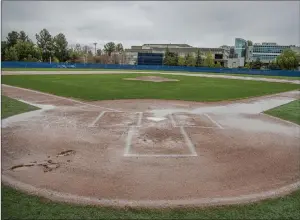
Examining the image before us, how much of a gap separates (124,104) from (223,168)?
10.4m

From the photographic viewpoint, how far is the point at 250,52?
122 meters

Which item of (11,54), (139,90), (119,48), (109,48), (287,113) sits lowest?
(287,113)

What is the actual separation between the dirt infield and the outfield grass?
0.24 m

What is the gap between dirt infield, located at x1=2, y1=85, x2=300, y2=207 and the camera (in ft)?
19.8

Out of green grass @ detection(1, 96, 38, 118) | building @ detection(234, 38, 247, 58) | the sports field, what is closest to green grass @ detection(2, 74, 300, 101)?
green grass @ detection(1, 96, 38, 118)

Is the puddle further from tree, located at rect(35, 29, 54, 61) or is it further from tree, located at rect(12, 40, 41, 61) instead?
tree, located at rect(35, 29, 54, 61)

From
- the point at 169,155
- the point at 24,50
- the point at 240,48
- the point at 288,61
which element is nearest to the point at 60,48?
the point at 24,50

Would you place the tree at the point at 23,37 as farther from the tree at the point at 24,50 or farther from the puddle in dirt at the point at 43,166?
the puddle in dirt at the point at 43,166

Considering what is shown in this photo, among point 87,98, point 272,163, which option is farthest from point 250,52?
point 272,163

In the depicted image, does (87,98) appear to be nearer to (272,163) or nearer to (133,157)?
(133,157)

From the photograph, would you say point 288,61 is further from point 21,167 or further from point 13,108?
point 21,167

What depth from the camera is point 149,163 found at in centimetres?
771

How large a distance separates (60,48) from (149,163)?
8966 centimetres

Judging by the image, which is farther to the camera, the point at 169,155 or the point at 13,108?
the point at 13,108
